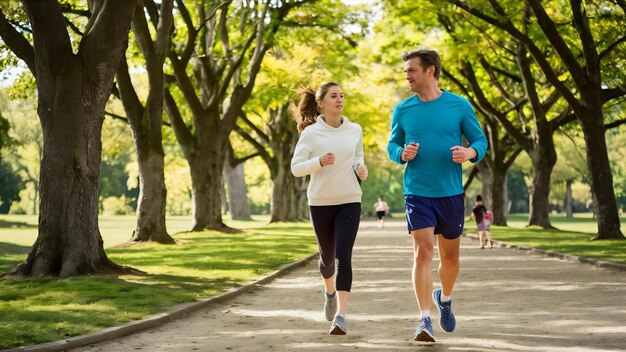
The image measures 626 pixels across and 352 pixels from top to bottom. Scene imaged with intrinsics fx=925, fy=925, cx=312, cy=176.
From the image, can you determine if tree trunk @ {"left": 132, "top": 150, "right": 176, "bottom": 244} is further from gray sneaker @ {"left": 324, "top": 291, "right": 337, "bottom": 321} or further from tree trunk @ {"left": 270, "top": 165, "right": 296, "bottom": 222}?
A: tree trunk @ {"left": 270, "top": 165, "right": 296, "bottom": 222}

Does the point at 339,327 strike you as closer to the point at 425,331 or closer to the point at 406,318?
the point at 425,331

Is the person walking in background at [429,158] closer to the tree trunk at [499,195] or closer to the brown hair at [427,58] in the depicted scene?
the brown hair at [427,58]

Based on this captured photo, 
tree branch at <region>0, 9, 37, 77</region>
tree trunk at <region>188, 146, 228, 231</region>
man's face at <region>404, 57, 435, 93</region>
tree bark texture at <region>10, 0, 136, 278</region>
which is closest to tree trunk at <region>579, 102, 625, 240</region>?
tree trunk at <region>188, 146, 228, 231</region>

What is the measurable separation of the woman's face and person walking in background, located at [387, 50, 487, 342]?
2.20 ft

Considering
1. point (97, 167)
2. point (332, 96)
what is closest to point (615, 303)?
point (332, 96)

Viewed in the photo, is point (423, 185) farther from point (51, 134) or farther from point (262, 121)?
point (262, 121)

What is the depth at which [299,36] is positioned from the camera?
30.8m

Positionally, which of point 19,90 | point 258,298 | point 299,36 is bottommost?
point 258,298

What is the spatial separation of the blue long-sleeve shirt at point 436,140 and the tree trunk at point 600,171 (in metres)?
18.0

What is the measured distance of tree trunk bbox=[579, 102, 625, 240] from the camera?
24.4 meters

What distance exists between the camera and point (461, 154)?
7.00 m

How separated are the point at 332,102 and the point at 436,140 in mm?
1112

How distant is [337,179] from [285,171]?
40.0 m

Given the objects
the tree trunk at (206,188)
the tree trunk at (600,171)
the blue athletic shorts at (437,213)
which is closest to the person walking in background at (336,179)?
the blue athletic shorts at (437,213)
